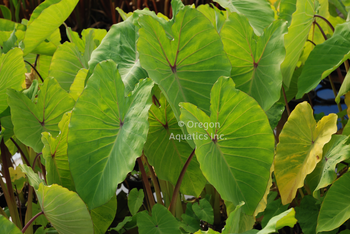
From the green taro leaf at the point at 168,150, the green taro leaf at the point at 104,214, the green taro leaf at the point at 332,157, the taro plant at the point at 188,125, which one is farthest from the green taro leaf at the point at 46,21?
the green taro leaf at the point at 332,157

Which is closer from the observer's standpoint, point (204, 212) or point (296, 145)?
point (296, 145)

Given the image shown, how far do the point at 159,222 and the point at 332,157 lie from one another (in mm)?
414

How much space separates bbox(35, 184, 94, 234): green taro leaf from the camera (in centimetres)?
59

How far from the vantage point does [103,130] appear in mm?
691

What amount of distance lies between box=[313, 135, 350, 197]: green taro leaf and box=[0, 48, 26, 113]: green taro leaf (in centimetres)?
74

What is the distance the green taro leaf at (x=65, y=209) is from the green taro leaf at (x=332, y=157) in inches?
18.1

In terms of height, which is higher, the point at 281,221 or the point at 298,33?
the point at 298,33

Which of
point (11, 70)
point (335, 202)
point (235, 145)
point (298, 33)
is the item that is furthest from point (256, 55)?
point (11, 70)

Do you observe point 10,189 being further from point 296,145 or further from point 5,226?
point 296,145

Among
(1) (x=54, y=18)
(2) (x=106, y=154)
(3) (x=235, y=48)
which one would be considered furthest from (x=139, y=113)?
(1) (x=54, y=18)

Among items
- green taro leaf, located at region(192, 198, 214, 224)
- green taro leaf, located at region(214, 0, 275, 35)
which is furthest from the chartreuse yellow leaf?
green taro leaf, located at region(214, 0, 275, 35)

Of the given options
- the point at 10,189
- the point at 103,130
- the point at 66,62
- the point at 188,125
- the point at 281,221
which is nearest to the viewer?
the point at 281,221

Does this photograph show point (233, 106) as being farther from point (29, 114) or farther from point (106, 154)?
point (29, 114)

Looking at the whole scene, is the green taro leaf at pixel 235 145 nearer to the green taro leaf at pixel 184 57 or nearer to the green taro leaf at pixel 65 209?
the green taro leaf at pixel 184 57
